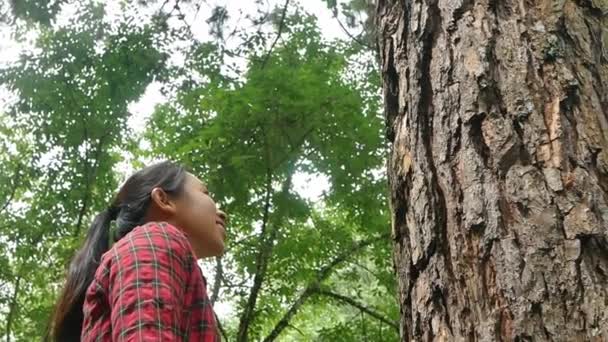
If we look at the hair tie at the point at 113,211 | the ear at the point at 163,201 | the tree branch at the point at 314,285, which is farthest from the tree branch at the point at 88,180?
the ear at the point at 163,201

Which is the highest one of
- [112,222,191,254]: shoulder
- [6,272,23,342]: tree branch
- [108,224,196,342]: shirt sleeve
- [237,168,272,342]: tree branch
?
[6,272,23,342]: tree branch

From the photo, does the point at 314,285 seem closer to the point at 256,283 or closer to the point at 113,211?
the point at 256,283

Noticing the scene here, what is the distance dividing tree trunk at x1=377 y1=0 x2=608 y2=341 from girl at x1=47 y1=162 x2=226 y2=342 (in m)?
0.42

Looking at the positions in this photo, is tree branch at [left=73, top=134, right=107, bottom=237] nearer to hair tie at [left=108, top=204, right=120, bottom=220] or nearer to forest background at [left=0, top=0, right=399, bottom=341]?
forest background at [left=0, top=0, right=399, bottom=341]

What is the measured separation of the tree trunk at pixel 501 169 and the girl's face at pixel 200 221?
48 centimetres

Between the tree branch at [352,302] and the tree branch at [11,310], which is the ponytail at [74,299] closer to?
the tree branch at [352,302]

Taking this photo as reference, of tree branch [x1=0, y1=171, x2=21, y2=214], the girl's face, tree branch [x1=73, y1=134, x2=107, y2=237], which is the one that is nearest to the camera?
the girl's face

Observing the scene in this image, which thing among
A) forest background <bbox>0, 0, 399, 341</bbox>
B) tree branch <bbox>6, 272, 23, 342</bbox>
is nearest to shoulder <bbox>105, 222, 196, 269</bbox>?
forest background <bbox>0, 0, 399, 341</bbox>

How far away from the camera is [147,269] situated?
1.44 metres

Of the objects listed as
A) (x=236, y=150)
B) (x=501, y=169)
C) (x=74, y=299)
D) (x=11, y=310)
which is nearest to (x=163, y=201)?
(x=74, y=299)

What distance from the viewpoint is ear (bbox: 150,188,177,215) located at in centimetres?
184

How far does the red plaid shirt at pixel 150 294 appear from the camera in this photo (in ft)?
4.48

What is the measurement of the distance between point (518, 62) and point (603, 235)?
39cm

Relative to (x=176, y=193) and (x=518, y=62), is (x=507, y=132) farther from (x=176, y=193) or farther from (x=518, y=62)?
(x=176, y=193)
